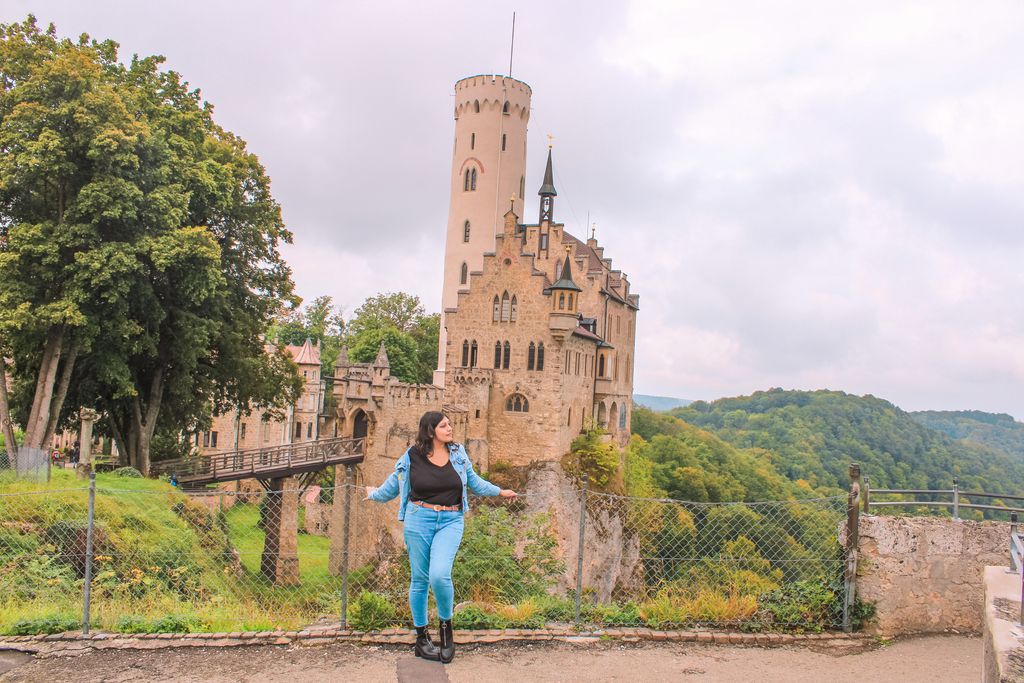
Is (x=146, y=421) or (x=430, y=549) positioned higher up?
(x=146, y=421)

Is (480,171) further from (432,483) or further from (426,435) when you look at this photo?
(432,483)

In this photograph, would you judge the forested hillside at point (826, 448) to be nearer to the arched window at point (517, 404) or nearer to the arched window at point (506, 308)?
the arched window at point (517, 404)

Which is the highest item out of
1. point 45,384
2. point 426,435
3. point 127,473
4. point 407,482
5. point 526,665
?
point 45,384

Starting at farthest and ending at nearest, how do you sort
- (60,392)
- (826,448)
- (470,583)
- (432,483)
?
(826,448) < (60,392) < (470,583) < (432,483)

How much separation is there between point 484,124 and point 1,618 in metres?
40.7

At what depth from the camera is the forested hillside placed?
209 feet

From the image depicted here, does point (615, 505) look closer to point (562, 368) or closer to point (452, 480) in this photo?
point (562, 368)

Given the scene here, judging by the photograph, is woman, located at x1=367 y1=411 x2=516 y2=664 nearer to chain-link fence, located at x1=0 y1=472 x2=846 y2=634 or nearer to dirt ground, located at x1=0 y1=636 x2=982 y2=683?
dirt ground, located at x1=0 y1=636 x2=982 y2=683

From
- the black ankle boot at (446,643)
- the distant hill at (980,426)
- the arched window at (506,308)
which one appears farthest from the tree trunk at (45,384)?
the distant hill at (980,426)

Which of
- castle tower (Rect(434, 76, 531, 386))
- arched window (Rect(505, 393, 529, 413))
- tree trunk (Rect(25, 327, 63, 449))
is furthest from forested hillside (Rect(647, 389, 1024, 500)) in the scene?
tree trunk (Rect(25, 327, 63, 449))

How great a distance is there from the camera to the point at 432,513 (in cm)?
713

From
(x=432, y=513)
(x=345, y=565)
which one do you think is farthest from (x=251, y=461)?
(x=432, y=513)

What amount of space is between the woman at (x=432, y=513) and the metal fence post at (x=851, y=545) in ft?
14.5

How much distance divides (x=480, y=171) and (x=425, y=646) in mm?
40167
